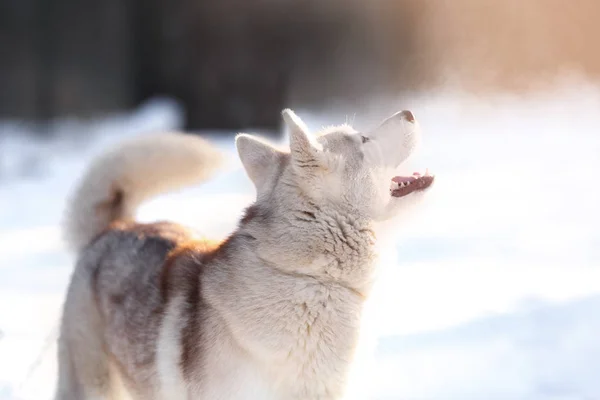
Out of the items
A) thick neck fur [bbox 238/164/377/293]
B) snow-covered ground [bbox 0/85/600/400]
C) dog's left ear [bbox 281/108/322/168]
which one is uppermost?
dog's left ear [bbox 281/108/322/168]

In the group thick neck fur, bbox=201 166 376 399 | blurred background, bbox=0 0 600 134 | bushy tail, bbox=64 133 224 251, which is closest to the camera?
thick neck fur, bbox=201 166 376 399

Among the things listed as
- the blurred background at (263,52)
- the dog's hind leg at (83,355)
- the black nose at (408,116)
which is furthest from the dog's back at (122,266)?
the blurred background at (263,52)

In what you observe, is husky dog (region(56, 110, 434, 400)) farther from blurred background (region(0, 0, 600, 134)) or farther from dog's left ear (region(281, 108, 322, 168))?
blurred background (region(0, 0, 600, 134))

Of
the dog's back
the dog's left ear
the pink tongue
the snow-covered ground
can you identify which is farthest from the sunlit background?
the dog's back

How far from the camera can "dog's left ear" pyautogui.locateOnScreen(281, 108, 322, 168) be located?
2584 mm

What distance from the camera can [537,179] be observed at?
9.65m

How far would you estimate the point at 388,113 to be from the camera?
9328 mm

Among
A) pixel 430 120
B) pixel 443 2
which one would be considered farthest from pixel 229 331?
pixel 443 2

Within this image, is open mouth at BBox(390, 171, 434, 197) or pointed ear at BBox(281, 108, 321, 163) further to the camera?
open mouth at BBox(390, 171, 434, 197)

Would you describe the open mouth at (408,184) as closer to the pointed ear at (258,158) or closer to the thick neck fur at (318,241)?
the thick neck fur at (318,241)

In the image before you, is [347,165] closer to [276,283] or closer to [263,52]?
[276,283]

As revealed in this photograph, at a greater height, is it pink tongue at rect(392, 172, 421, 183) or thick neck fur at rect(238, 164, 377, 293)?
pink tongue at rect(392, 172, 421, 183)

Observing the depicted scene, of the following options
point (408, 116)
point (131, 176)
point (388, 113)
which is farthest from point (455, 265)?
point (388, 113)

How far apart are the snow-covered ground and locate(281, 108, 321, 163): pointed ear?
16.4 inches
